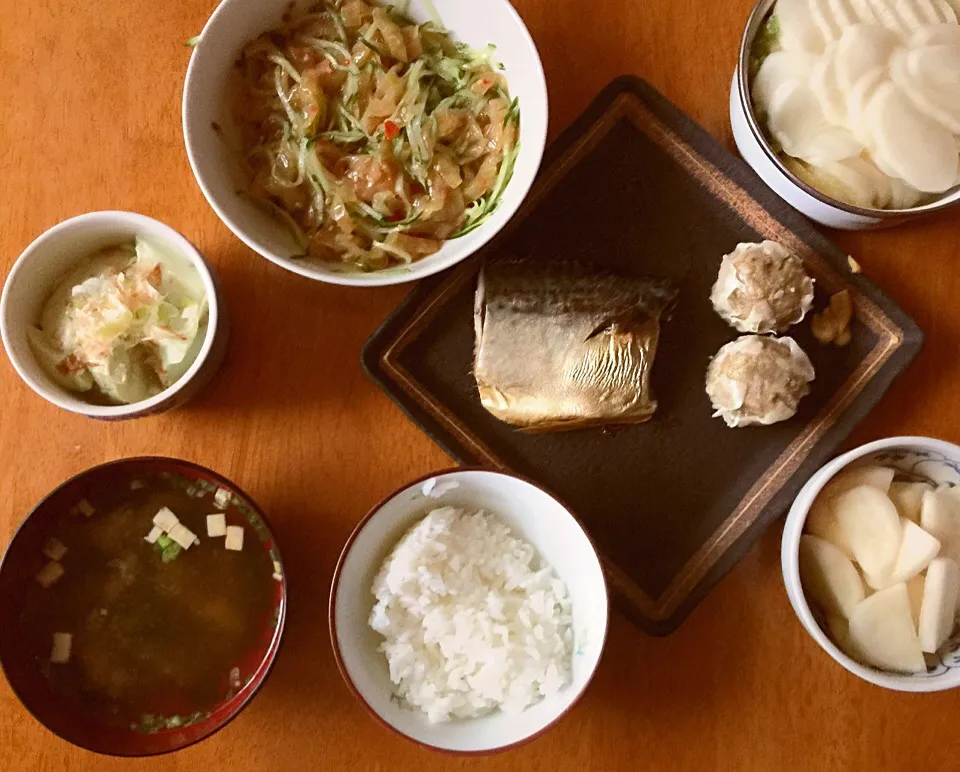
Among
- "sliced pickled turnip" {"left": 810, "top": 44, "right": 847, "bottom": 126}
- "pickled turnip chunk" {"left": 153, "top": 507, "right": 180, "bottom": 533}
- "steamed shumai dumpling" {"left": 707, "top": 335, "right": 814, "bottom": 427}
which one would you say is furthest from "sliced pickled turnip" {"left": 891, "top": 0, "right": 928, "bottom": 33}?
"pickled turnip chunk" {"left": 153, "top": 507, "right": 180, "bottom": 533}

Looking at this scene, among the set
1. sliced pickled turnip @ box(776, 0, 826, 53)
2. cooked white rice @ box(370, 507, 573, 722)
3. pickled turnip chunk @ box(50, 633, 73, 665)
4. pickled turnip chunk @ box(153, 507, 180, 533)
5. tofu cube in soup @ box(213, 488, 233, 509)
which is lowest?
pickled turnip chunk @ box(50, 633, 73, 665)

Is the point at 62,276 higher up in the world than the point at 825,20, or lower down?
lower down

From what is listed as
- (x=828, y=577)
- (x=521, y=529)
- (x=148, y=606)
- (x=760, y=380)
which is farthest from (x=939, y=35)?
(x=148, y=606)

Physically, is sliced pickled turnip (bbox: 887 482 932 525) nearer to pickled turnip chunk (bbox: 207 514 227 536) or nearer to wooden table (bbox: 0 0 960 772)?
wooden table (bbox: 0 0 960 772)

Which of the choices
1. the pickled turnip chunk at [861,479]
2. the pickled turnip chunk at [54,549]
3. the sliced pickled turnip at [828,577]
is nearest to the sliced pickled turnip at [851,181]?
the pickled turnip chunk at [861,479]

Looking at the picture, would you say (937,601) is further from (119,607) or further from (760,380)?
(119,607)

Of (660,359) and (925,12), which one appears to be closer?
(925,12)

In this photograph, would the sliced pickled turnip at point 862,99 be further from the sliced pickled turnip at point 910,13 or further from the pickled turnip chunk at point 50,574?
the pickled turnip chunk at point 50,574

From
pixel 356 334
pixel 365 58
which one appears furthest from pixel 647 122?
pixel 356 334
